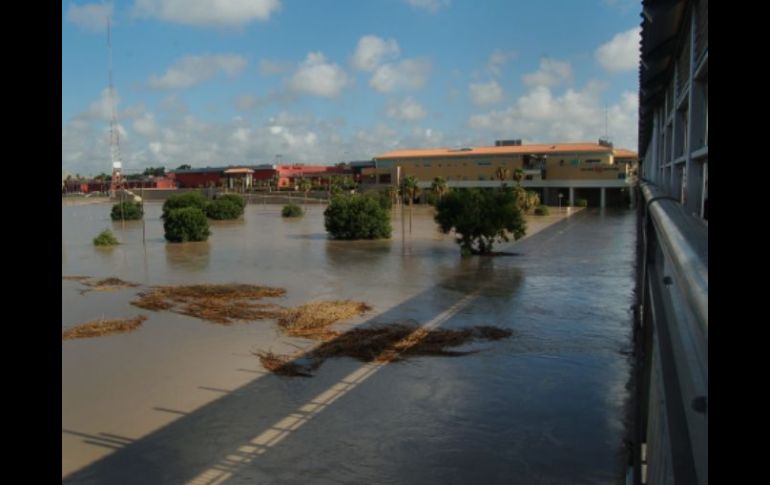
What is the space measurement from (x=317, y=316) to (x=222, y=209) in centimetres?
4548

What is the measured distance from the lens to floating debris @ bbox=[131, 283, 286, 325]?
54.0ft

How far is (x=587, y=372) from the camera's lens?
11.4m

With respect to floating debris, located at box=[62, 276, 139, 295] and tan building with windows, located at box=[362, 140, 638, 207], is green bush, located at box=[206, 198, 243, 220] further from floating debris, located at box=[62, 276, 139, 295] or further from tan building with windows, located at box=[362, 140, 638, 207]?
floating debris, located at box=[62, 276, 139, 295]

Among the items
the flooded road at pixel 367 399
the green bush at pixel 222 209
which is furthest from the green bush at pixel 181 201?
the flooded road at pixel 367 399

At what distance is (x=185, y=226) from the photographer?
37594 millimetres

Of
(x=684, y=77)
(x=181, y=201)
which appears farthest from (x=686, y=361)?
(x=181, y=201)

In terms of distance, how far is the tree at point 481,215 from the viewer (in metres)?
28.4

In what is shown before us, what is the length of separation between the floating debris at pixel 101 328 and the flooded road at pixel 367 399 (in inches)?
15.9

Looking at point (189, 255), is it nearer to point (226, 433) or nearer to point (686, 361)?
point (226, 433)

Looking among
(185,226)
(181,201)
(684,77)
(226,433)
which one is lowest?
(226,433)

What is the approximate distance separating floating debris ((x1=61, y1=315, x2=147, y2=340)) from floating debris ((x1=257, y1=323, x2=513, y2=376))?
4.24 metres

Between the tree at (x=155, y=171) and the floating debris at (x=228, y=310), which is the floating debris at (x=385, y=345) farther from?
the tree at (x=155, y=171)
